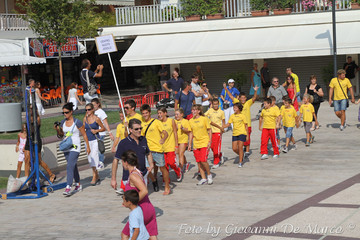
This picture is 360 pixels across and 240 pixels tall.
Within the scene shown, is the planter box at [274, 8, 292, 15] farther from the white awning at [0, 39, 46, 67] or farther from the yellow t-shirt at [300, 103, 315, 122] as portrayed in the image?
the yellow t-shirt at [300, 103, 315, 122]

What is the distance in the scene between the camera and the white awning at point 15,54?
92.4ft

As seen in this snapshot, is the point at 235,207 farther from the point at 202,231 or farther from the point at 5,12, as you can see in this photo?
→ the point at 5,12

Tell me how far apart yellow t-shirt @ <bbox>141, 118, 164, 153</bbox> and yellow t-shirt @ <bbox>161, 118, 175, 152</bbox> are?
0.85 feet

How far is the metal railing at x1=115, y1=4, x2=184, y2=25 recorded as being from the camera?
3141 centimetres

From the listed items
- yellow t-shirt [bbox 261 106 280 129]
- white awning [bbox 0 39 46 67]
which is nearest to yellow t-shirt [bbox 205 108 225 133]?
yellow t-shirt [bbox 261 106 280 129]

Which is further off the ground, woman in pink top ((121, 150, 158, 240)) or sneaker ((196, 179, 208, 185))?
woman in pink top ((121, 150, 158, 240))

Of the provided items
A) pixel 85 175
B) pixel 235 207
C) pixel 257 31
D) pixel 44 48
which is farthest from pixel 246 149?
pixel 44 48

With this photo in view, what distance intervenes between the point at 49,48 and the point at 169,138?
1892 cm

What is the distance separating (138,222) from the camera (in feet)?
24.5

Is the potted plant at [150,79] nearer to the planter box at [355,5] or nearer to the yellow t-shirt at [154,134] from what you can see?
the planter box at [355,5]

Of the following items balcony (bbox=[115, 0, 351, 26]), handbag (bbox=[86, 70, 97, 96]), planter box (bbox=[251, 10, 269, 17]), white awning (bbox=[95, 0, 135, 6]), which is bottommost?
handbag (bbox=[86, 70, 97, 96])

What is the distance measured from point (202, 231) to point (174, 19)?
74.9 feet

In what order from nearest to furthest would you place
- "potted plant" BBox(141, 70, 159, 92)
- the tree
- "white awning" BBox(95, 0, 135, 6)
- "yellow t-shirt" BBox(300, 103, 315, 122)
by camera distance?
"yellow t-shirt" BBox(300, 103, 315, 122) → the tree → "potted plant" BBox(141, 70, 159, 92) → "white awning" BBox(95, 0, 135, 6)

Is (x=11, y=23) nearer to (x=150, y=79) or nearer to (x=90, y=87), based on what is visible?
(x=150, y=79)
